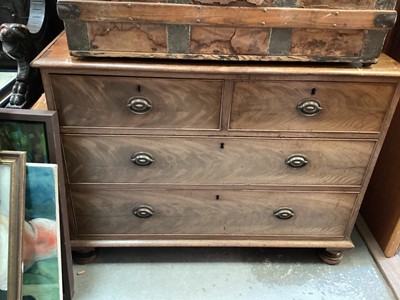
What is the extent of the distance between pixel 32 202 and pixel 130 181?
324mm

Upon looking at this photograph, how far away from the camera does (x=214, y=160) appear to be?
125 cm

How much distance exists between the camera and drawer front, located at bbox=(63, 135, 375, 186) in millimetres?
1215

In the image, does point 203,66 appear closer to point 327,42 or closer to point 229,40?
point 229,40

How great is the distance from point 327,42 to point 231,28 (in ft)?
0.97

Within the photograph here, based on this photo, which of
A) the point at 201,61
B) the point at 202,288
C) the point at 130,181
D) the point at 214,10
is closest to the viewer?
the point at 214,10

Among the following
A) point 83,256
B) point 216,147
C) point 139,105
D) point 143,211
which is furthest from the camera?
point 83,256

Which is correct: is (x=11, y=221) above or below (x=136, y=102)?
below

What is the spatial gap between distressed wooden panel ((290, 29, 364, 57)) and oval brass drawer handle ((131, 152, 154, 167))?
57 centimetres

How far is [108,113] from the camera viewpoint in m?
1.15

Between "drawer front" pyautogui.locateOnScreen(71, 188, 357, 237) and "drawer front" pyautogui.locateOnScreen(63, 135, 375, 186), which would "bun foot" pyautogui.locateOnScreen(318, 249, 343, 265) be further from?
"drawer front" pyautogui.locateOnScreen(63, 135, 375, 186)

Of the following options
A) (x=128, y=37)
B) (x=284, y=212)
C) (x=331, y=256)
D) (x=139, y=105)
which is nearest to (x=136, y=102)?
(x=139, y=105)

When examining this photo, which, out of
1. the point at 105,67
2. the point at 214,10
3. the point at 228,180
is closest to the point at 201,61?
the point at 214,10

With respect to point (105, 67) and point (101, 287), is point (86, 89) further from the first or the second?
point (101, 287)

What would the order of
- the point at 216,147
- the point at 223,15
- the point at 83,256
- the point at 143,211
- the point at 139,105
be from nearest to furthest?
the point at 223,15, the point at 139,105, the point at 216,147, the point at 143,211, the point at 83,256
